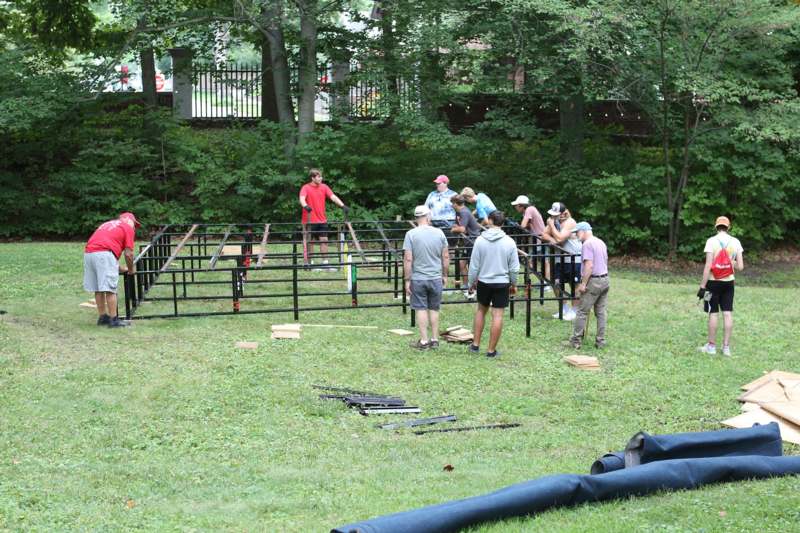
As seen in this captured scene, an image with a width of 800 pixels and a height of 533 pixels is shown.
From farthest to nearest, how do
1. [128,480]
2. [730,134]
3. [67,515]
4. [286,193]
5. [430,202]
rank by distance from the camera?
[286,193] < [730,134] < [430,202] < [128,480] < [67,515]

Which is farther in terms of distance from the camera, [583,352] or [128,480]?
[583,352]

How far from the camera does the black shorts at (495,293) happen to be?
11617 mm

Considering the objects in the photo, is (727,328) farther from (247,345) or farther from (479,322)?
(247,345)

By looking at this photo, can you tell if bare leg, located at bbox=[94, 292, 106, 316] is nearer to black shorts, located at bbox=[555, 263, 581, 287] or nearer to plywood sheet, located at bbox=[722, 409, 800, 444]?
black shorts, located at bbox=[555, 263, 581, 287]

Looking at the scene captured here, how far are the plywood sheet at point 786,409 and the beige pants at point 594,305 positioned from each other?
2943mm

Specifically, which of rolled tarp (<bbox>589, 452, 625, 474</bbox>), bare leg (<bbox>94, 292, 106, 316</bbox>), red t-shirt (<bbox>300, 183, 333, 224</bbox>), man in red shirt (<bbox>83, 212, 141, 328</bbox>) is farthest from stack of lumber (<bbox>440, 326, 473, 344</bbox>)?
rolled tarp (<bbox>589, 452, 625, 474</bbox>)

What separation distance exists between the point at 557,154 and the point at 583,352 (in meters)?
12.2

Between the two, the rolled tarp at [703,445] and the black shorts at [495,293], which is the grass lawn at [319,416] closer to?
the rolled tarp at [703,445]

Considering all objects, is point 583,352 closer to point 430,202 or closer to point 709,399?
point 709,399

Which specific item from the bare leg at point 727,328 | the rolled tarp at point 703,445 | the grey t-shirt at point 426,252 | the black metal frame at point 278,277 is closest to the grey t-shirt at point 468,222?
the black metal frame at point 278,277

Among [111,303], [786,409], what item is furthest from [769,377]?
[111,303]

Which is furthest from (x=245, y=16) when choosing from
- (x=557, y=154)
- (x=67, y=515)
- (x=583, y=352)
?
(x=67, y=515)

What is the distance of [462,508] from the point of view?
5.83 m

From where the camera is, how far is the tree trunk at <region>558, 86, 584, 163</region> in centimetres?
2328
